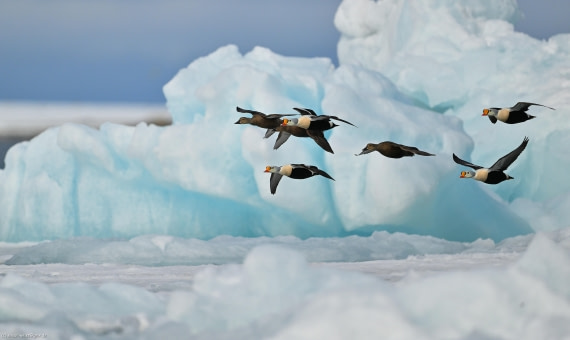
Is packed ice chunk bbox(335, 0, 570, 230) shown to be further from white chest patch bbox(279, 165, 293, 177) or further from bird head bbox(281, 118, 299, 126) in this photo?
bird head bbox(281, 118, 299, 126)

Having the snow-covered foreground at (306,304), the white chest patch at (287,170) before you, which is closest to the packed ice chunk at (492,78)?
the white chest patch at (287,170)

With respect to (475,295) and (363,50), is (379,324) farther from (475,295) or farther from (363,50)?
(363,50)

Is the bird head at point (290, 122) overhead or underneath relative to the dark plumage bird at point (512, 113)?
underneath

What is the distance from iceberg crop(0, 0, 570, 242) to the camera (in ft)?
46.0

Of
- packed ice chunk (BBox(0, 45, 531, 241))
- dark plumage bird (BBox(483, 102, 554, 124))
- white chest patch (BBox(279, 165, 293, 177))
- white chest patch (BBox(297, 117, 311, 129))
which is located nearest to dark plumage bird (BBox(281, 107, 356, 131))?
white chest patch (BBox(297, 117, 311, 129))

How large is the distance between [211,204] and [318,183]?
2.31 meters

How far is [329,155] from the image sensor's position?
14.2m

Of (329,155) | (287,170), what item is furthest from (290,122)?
(329,155)

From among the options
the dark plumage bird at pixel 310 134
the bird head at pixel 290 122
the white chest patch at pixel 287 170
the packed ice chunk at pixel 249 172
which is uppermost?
the bird head at pixel 290 122

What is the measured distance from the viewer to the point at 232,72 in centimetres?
1486

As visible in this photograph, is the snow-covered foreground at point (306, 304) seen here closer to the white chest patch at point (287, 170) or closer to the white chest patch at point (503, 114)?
the white chest patch at point (287, 170)

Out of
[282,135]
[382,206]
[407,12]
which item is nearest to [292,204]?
[382,206]

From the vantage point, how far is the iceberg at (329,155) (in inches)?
552

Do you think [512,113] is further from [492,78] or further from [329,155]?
[492,78]
